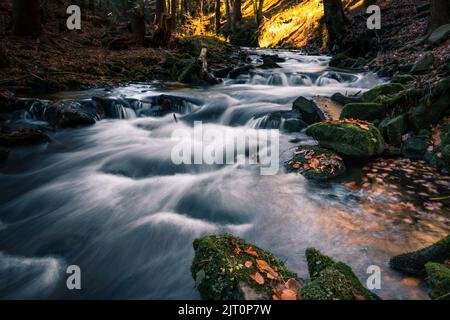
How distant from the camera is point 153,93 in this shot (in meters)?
11.2

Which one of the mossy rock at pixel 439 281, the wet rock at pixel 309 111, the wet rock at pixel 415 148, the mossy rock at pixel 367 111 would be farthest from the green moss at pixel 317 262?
the wet rock at pixel 309 111

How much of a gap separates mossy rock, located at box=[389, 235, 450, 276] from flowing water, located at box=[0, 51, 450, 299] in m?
0.13

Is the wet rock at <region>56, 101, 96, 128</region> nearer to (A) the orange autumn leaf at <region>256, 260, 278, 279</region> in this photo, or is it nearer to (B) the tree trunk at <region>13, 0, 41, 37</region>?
(B) the tree trunk at <region>13, 0, 41, 37</region>

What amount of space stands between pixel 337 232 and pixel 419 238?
3.01 ft

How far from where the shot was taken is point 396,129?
6605 mm

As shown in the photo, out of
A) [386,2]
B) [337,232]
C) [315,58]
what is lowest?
[337,232]

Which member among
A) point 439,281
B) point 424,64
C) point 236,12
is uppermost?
point 236,12

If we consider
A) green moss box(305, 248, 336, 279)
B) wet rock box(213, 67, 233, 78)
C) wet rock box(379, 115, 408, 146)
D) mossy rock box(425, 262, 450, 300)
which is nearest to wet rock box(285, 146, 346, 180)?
wet rock box(379, 115, 408, 146)

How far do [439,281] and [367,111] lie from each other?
5.00 m

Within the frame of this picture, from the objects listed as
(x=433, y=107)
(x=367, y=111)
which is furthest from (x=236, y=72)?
(x=433, y=107)

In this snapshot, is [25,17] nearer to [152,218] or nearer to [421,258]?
[152,218]

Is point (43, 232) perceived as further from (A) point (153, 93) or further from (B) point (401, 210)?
(A) point (153, 93)

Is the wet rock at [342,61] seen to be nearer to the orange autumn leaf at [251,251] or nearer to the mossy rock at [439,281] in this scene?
the mossy rock at [439,281]
